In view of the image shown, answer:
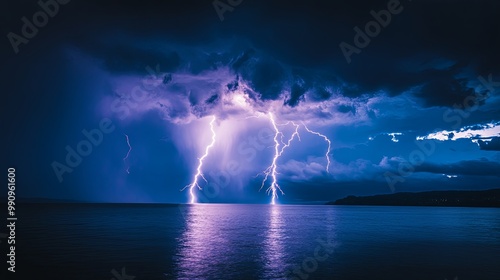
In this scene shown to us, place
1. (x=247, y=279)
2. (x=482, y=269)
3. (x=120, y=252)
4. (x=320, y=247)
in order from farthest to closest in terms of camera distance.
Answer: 1. (x=320, y=247)
2. (x=120, y=252)
3. (x=482, y=269)
4. (x=247, y=279)

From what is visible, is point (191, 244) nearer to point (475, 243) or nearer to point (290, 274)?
point (290, 274)

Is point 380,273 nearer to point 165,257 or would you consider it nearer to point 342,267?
point 342,267

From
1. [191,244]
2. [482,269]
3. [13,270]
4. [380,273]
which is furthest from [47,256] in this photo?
[482,269]

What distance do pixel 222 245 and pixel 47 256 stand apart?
1359 centimetres

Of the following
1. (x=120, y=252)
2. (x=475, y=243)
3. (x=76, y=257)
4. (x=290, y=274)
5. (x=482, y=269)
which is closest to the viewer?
(x=290, y=274)

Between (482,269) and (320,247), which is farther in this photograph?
(320,247)

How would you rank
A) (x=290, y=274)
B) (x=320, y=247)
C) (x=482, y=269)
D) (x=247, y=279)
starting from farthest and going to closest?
1. (x=320, y=247)
2. (x=482, y=269)
3. (x=290, y=274)
4. (x=247, y=279)

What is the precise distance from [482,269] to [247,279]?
1505 cm

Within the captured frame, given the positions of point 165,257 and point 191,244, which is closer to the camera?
point 165,257

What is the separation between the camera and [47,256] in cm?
A: 2305

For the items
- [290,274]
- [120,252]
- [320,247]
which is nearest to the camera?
[290,274]

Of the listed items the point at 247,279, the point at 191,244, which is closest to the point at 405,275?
the point at 247,279

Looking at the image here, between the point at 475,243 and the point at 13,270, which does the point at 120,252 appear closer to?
the point at 13,270

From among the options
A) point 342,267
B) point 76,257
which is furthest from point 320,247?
point 76,257
